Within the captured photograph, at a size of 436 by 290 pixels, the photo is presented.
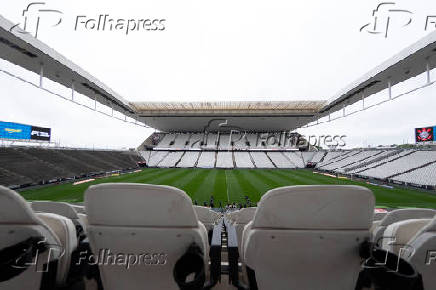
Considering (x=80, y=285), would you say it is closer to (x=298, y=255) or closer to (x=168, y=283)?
(x=168, y=283)

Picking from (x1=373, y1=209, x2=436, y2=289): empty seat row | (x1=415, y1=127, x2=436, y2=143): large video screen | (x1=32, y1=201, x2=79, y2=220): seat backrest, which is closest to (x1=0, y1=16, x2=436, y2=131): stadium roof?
(x1=32, y1=201, x2=79, y2=220): seat backrest

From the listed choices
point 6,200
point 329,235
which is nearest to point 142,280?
point 6,200

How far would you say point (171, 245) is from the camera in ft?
3.86

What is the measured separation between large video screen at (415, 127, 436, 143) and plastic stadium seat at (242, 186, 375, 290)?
31806mm

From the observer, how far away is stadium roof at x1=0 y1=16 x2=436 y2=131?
32.9ft

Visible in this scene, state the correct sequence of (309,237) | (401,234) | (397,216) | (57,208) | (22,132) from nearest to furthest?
(309,237)
(401,234)
(397,216)
(57,208)
(22,132)

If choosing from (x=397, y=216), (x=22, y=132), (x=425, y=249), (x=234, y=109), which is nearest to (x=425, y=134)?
(x=234, y=109)

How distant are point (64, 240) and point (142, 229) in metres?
0.74

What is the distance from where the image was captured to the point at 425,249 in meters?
1.16

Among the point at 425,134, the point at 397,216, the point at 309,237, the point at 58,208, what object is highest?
the point at 425,134

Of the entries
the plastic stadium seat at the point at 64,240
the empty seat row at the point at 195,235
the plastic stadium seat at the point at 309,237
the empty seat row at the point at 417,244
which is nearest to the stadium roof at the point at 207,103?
the plastic stadium seat at the point at 64,240

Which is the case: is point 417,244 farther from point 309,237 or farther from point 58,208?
point 58,208

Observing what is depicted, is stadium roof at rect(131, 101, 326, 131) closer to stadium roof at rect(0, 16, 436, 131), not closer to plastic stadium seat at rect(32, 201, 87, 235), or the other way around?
stadium roof at rect(0, 16, 436, 131)

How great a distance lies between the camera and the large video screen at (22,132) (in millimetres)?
20672
